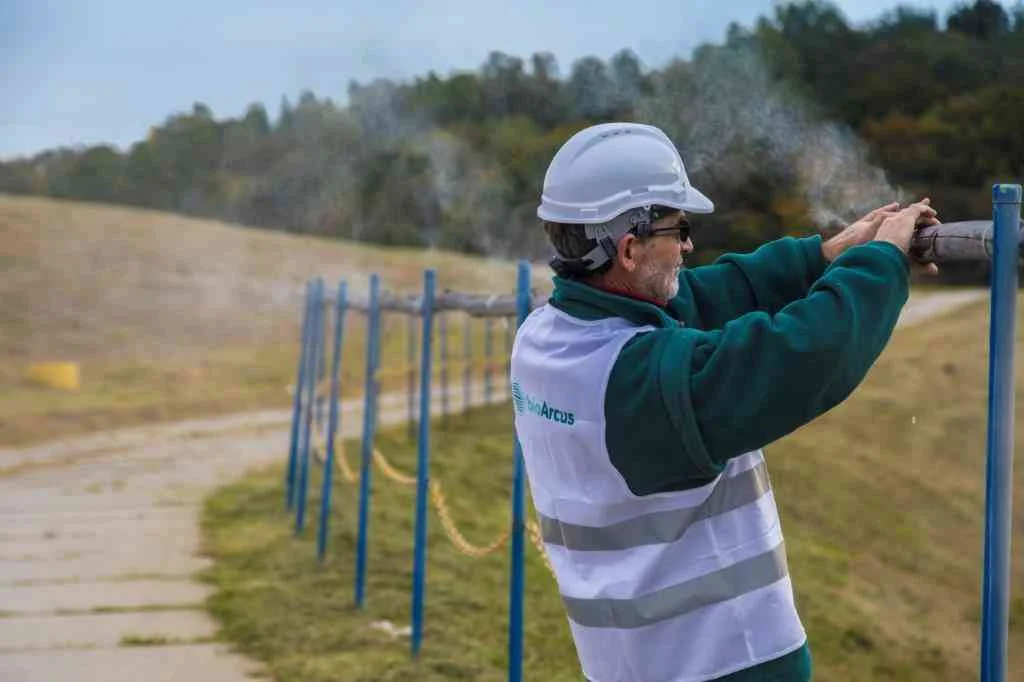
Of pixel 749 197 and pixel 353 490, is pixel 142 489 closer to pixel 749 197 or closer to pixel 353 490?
pixel 353 490

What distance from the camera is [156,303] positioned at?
3100 cm

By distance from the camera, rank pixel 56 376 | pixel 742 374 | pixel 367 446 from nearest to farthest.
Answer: pixel 742 374
pixel 367 446
pixel 56 376

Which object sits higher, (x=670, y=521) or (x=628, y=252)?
(x=628, y=252)

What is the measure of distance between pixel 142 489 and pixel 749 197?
9628 millimetres

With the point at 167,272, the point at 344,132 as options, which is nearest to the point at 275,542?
the point at 344,132

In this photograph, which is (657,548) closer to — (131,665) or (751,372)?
(751,372)

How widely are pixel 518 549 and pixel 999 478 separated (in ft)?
10.3

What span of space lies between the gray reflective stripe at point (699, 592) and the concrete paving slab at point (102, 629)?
5228 millimetres

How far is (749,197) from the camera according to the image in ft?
16.0

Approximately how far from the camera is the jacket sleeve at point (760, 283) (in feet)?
9.07

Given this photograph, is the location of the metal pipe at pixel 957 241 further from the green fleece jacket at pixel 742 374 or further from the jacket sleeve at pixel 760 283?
the jacket sleeve at pixel 760 283

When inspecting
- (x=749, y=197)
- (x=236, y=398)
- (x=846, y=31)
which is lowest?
(x=236, y=398)

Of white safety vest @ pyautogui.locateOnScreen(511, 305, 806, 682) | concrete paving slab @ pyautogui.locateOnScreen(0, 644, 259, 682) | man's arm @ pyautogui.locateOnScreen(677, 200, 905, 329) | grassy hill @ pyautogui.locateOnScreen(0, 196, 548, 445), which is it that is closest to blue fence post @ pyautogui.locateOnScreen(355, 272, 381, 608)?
concrete paving slab @ pyautogui.locateOnScreen(0, 644, 259, 682)

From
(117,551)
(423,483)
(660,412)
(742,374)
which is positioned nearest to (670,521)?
(660,412)
